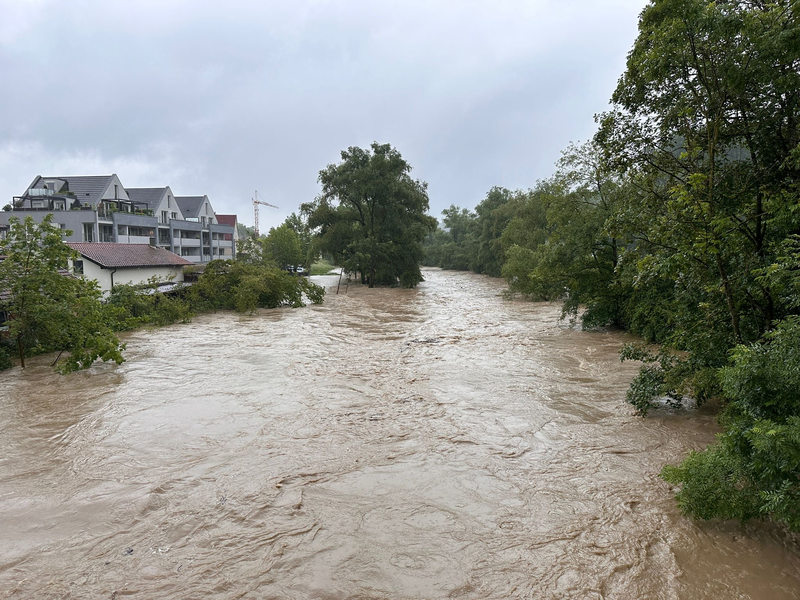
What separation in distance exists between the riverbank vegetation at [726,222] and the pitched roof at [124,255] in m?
28.2

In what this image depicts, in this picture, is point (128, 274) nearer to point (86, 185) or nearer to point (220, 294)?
point (220, 294)

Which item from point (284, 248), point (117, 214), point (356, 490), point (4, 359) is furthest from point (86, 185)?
point (356, 490)

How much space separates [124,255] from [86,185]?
73.6 feet

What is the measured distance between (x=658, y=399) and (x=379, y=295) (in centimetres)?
3006

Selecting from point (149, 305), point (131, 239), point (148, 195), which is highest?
point (148, 195)

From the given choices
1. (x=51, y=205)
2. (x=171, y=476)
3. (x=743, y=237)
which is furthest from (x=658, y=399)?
(x=51, y=205)

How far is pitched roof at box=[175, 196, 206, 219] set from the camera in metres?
65.5

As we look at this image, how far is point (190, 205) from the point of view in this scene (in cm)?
6631

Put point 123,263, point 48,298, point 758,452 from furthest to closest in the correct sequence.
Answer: point 123,263 < point 48,298 < point 758,452

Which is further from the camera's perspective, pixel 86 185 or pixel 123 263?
pixel 86 185

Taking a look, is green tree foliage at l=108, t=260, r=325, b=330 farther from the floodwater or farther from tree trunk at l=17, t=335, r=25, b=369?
the floodwater

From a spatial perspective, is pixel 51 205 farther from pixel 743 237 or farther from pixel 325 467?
pixel 743 237

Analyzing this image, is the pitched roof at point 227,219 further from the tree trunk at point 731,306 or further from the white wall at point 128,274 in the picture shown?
the tree trunk at point 731,306

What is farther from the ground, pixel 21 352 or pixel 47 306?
pixel 47 306
